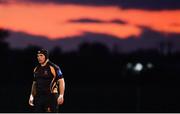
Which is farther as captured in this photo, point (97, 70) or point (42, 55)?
point (97, 70)

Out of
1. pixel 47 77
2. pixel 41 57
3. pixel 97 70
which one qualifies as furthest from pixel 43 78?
pixel 97 70

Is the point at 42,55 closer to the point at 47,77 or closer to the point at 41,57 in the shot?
the point at 41,57

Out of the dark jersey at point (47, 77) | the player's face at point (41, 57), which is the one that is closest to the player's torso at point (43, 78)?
the dark jersey at point (47, 77)

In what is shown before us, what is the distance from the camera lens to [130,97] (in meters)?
60.4

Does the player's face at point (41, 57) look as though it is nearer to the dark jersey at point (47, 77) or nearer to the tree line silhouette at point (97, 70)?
the dark jersey at point (47, 77)

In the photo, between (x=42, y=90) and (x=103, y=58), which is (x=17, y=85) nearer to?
(x=103, y=58)

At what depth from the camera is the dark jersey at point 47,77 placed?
1118 centimetres

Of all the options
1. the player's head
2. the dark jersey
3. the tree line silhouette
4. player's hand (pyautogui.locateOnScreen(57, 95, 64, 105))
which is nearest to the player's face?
the player's head

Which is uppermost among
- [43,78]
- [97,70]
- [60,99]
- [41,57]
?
[97,70]

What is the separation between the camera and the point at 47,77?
11219 millimetres

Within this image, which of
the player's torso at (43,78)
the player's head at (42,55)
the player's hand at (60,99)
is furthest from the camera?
the player's hand at (60,99)

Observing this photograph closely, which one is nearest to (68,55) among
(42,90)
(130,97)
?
(130,97)

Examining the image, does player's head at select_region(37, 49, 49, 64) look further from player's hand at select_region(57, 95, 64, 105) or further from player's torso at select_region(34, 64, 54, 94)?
player's hand at select_region(57, 95, 64, 105)

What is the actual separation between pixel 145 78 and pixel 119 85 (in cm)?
353
